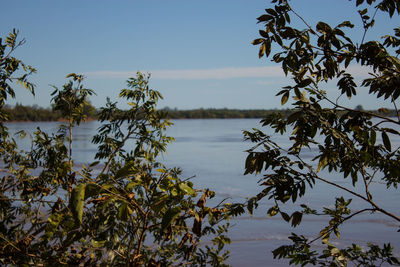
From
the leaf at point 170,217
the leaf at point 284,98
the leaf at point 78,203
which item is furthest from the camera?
the leaf at point 284,98

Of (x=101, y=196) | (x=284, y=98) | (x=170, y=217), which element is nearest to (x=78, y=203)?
(x=170, y=217)

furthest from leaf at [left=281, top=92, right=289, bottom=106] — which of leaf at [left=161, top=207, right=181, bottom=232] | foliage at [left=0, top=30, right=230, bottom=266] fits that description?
leaf at [left=161, top=207, right=181, bottom=232]

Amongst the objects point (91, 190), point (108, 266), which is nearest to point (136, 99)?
point (108, 266)

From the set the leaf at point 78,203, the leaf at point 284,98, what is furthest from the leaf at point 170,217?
the leaf at point 284,98

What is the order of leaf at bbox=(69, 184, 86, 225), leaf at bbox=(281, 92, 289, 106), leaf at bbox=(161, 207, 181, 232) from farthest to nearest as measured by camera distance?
leaf at bbox=(281, 92, 289, 106) < leaf at bbox=(161, 207, 181, 232) < leaf at bbox=(69, 184, 86, 225)

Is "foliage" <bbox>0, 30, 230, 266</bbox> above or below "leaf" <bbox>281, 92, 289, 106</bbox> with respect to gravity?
below

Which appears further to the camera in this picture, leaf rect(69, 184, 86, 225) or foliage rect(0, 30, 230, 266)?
foliage rect(0, 30, 230, 266)

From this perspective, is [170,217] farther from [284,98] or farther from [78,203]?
[284,98]

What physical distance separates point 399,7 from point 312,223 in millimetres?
6843

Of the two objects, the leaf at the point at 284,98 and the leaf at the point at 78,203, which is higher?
the leaf at the point at 284,98

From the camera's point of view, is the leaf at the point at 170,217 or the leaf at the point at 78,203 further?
the leaf at the point at 170,217

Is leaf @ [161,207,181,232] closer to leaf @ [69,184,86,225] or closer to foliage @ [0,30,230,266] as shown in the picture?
leaf @ [69,184,86,225]

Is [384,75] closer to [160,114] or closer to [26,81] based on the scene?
[160,114]

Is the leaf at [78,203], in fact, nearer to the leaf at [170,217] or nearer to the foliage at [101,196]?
the leaf at [170,217]
